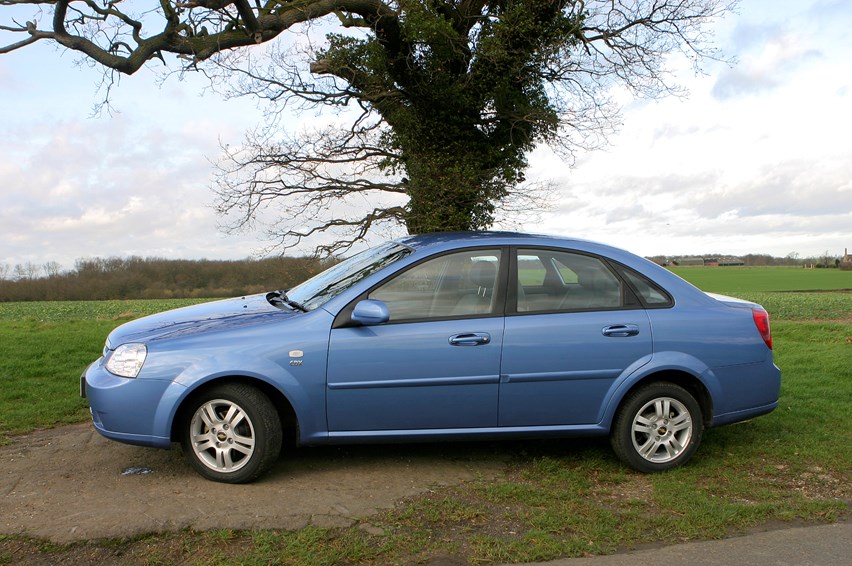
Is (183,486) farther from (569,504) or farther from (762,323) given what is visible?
(762,323)

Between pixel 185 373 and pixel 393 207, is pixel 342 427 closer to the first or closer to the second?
pixel 185 373

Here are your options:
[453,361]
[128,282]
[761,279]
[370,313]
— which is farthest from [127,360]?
[761,279]

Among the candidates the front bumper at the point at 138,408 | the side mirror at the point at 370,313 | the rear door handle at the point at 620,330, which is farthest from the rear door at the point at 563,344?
the front bumper at the point at 138,408

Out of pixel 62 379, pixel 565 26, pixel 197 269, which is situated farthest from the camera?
pixel 197 269

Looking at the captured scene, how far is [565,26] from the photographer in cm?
1442

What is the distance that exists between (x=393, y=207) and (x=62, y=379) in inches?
341

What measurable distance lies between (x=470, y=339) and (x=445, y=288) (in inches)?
18.0

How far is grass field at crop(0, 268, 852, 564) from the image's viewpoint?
3.77 meters

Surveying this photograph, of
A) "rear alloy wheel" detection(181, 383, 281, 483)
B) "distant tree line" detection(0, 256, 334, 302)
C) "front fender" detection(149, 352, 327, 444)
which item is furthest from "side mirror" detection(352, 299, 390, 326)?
"distant tree line" detection(0, 256, 334, 302)

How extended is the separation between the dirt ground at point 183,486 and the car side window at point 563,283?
4.34ft

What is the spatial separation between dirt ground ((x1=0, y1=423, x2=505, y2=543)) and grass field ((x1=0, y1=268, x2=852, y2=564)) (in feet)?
0.59

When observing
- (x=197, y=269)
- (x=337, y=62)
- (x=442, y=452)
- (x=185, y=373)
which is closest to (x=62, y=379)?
(x=185, y=373)

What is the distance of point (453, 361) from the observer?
4.95 meters

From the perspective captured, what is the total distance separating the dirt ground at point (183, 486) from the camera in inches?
163
